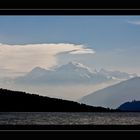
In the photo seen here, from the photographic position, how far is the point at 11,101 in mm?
17906
